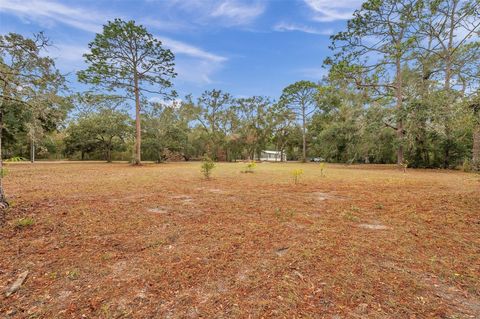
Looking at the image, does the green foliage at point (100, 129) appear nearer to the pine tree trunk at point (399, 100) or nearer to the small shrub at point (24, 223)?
the small shrub at point (24, 223)

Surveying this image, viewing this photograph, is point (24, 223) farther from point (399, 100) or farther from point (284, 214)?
point (399, 100)

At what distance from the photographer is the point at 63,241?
8.64 feet

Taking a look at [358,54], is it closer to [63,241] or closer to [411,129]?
[411,129]

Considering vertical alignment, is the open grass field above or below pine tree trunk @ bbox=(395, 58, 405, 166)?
below

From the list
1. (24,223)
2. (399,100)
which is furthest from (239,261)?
(399,100)

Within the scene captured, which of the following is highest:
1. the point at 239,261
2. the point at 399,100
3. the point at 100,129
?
the point at 399,100

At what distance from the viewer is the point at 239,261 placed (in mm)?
2213

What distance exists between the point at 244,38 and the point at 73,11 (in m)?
7.89

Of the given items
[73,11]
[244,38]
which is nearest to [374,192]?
[73,11]

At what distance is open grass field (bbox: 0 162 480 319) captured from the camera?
1580mm

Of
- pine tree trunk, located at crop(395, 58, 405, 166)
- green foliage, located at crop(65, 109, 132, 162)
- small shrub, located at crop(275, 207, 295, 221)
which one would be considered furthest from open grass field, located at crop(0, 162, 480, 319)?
green foliage, located at crop(65, 109, 132, 162)

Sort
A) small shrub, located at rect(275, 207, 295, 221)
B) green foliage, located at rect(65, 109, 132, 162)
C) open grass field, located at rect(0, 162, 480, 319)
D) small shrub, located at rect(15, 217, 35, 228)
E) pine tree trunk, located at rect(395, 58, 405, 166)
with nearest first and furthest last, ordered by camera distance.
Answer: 1. open grass field, located at rect(0, 162, 480, 319)
2. small shrub, located at rect(15, 217, 35, 228)
3. small shrub, located at rect(275, 207, 295, 221)
4. pine tree trunk, located at rect(395, 58, 405, 166)
5. green foliage, located at rect(65, 109, 132, 162)

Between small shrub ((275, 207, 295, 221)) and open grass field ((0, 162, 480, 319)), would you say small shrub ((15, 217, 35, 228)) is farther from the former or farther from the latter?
small shrub ((275, 207, 295, 221))

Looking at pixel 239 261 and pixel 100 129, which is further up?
pixel 100 129
